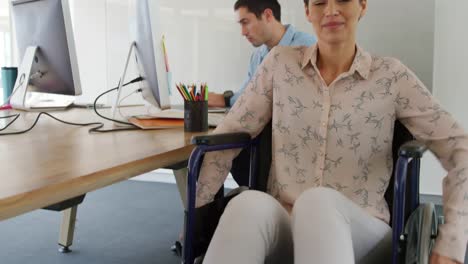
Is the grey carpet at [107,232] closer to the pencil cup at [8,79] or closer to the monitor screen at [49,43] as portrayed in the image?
the pencil cup at [8,79]

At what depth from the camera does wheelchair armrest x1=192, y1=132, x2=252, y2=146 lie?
108 cm

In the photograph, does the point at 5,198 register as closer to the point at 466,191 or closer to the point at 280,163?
the point at 280,163

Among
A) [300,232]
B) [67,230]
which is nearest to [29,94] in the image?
[67,230]

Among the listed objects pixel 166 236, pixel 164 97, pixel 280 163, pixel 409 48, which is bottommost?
pixel 166 236

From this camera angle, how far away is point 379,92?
1.19 meters

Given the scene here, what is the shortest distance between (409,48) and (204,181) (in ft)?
6.72

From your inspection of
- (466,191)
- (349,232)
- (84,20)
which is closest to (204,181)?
(349,232)

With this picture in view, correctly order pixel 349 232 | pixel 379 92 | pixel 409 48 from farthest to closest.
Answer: pixel 409 48 < pixel 379 92 < pixel 349 232

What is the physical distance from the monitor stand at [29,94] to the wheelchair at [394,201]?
102cm

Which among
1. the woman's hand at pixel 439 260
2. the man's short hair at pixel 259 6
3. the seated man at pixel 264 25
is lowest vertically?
the woman's hand at pixel 439 260

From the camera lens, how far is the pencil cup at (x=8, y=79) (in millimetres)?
2186

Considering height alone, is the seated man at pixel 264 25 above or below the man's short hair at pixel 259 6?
below

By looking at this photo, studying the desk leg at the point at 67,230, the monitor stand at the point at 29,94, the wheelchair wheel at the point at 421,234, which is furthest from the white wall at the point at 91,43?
the wheelchair wheel at the point at 421,234

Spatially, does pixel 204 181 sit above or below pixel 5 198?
below
